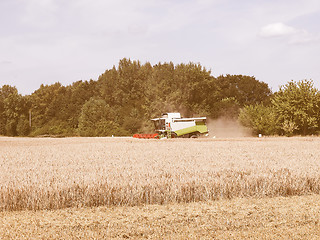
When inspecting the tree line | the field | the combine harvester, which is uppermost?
the tree line

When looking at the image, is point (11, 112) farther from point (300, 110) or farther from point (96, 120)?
point (300, 110)

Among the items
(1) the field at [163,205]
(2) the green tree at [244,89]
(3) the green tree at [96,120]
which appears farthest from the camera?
(2) the green tree at [244,89]

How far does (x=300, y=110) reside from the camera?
4175 centimetres

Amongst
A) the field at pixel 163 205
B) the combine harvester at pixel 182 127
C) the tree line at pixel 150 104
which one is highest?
the tree line at pixel 150 104

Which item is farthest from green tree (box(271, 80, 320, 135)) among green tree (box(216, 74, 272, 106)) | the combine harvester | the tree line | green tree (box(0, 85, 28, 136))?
green tree (box(0, 85, 28, 136))

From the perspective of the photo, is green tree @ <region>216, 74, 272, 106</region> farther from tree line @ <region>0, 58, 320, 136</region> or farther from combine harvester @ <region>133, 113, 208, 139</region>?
combine harvester @ <region>133, 113, 208, 139</region>

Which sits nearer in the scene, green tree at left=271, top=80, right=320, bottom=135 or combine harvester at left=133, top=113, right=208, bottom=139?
combine harvester at left=133, top=113, right=208, bottom=139

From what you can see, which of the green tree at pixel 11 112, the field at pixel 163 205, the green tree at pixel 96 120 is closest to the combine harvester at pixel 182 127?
the green tree at pixel 96 120

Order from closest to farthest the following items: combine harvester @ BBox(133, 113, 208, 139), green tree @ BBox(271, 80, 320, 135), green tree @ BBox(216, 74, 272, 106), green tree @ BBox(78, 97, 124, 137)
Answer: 1. combine harvester @ BBox(133, 113, 208, 139)
2. green tree @ BBox(271, 80, 320, 135)
3. green tree @ BBox(78, 97, 124, 137)
4. green tree @ BBox(216, 74, 272, 106)

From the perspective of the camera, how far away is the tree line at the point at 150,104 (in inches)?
1698

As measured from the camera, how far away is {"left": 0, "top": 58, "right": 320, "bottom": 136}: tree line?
43125mm

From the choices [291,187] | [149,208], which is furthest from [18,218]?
[291,187]

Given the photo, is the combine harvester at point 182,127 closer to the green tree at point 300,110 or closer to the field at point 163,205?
the green tree at point 300,110

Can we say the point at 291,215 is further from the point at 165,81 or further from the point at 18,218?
the point at 165,81
